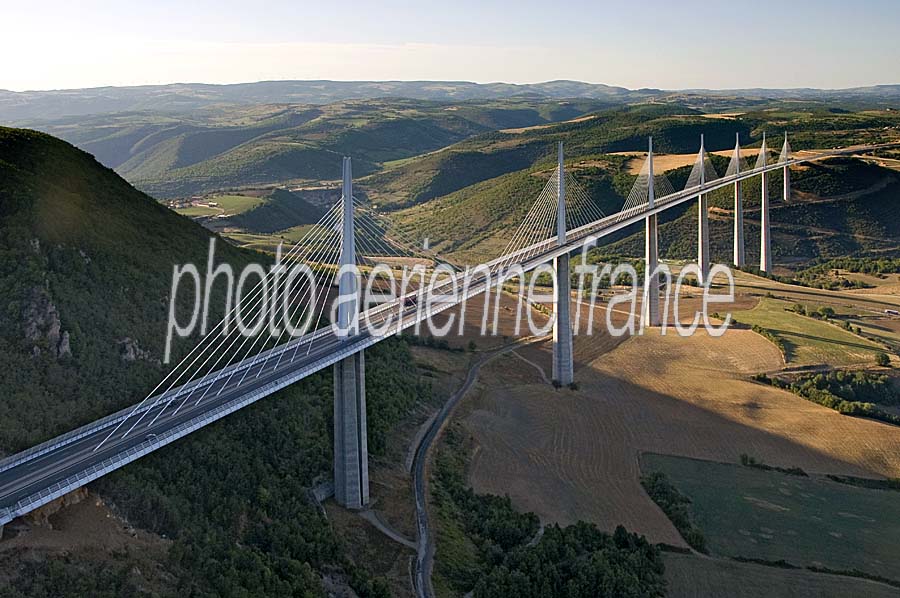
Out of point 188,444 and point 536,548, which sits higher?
point 188,444

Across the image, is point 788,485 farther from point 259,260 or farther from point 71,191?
point 71,191

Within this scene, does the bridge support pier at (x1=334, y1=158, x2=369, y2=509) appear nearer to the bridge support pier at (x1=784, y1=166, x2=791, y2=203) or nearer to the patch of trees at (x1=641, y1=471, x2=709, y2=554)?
the patch of trees at (x1=641, y1=471, x2=709, y2=554)

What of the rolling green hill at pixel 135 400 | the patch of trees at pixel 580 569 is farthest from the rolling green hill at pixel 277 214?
the patch of trees at pixel 580 569

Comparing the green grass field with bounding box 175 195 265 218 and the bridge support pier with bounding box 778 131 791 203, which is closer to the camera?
the green grass field with bounding box 175 195 265 218

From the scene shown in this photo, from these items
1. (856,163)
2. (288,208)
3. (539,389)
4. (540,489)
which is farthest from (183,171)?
(540,489)

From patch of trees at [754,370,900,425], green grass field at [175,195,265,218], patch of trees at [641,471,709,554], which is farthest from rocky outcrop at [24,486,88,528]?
green grass field at [175,195,265,218]

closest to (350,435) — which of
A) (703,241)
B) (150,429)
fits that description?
(150,429)
